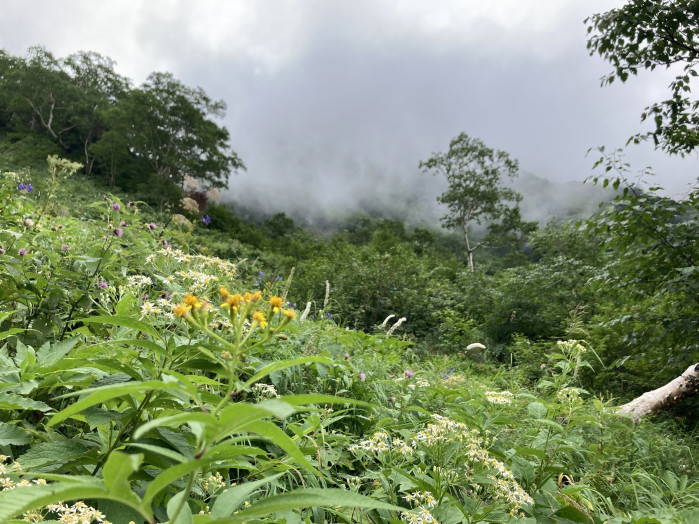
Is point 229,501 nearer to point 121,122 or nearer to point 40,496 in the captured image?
point 40,496

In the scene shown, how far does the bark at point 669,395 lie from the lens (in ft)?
11.5

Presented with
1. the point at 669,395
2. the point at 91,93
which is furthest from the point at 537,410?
the point at 91,93

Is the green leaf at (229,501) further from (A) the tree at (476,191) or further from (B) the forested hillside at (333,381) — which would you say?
(A) the tree at (476,191)

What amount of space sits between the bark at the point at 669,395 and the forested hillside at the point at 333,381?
0.21 feet

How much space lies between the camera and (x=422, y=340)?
8281 mm

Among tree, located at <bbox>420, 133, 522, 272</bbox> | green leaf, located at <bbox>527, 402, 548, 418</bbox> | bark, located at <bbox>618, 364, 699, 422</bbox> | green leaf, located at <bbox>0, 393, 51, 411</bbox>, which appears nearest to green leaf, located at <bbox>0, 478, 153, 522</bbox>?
green leaf, located at <bbox>0, 393, 51, 411</bbox>

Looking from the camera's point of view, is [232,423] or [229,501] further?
[229,501]

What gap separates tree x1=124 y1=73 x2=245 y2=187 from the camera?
21219 millimetres

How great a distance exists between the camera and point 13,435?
95cm

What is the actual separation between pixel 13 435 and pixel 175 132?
79.5 feet

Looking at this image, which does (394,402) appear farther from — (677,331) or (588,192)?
(588,192)

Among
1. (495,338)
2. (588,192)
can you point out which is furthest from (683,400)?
(588,192)

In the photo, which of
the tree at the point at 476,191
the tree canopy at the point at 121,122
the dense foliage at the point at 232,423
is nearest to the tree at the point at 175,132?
the tree canopy at the point at 121,122

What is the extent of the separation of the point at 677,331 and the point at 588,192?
5694 centimetres
